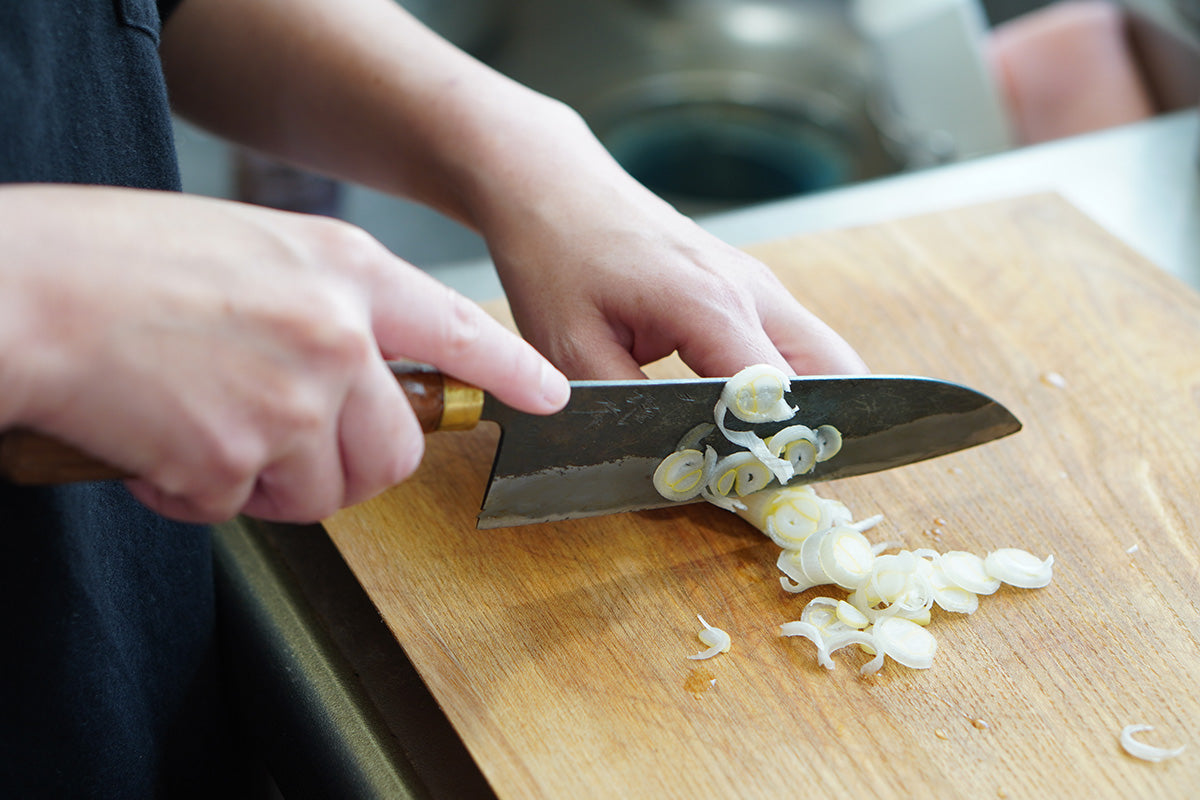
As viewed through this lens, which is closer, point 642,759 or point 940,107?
point 642,759

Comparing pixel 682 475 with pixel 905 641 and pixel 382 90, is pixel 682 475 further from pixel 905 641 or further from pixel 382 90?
pixel 382 90

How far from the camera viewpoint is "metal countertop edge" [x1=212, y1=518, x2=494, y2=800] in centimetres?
83

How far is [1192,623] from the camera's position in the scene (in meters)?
0.87

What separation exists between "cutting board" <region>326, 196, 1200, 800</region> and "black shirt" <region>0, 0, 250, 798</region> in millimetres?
185

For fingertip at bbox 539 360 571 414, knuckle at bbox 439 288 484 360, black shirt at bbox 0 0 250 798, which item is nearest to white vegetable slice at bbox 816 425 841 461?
fingertip at bbox 539 360 571 414

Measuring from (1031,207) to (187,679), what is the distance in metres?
1.17

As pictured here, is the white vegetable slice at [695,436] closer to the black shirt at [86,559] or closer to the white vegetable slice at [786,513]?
the white vegetable slice at [786,513]

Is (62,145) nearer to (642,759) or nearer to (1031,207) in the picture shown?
(642,759)

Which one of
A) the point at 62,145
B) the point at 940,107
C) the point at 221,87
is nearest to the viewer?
the point at 62,145

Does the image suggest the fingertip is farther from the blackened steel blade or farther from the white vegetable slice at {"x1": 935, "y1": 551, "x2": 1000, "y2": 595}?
the white vegetable slice at {"x1": 935, "y1": 551, "x2": 1000, "y2": 595}

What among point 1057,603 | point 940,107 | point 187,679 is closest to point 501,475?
point 187,679

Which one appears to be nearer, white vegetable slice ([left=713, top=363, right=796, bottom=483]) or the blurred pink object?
white vegetable slice ([left=713, top=363, right=796, bottom=483])

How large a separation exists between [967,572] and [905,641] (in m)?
0.10

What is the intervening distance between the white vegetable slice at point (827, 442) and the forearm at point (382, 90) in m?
0.33
